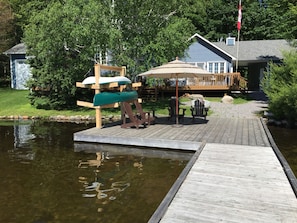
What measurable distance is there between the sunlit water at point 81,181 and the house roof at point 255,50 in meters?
17.6

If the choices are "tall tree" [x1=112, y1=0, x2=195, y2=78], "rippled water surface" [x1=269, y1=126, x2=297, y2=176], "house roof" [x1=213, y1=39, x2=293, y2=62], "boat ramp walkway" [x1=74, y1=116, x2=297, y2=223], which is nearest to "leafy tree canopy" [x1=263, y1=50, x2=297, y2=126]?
"rippled water surface" [x1=269, y1=126, x2=297, y2=176]

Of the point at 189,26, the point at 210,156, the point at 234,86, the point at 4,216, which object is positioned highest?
the point at 189,26

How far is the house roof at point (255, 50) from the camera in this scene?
2378 cm

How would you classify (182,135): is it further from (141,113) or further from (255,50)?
(255,50)

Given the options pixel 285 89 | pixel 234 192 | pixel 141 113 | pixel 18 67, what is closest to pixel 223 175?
pixel 234 192

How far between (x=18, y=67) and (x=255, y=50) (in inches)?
831

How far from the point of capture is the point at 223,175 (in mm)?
5336

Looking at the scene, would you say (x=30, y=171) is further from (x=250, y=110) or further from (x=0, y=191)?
(x=250, y=110)

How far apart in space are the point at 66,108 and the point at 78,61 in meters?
3.20

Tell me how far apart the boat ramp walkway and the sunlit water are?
0.54 metres

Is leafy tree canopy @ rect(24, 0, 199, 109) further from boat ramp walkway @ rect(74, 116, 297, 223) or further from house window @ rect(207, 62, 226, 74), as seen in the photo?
house window @ rect(207, 62, 226, 74)

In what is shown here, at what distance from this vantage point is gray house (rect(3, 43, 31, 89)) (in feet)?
83.3

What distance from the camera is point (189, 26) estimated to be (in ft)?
54.4

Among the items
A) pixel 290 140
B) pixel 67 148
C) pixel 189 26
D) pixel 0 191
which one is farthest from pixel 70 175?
pixel 189 26
